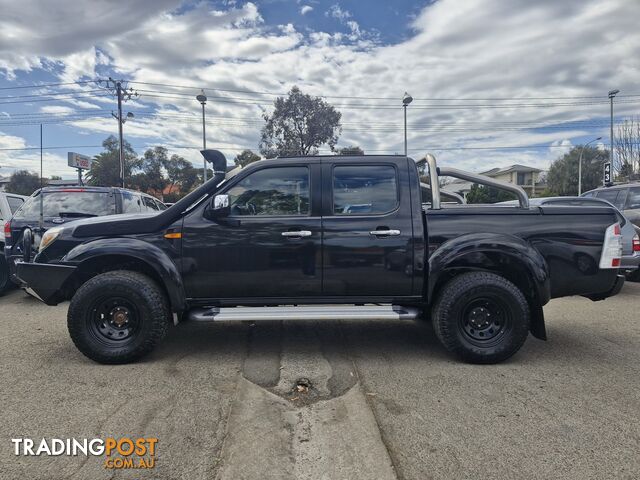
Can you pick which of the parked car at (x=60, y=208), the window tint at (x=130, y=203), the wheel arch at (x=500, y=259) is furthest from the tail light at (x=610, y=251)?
the window tint at (x=130, y=203)

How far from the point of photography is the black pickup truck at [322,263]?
3.96 meters

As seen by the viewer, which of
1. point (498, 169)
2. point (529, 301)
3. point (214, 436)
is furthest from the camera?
point (498, 169)

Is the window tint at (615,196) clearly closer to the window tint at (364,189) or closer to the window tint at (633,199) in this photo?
the window tint at (633,199)

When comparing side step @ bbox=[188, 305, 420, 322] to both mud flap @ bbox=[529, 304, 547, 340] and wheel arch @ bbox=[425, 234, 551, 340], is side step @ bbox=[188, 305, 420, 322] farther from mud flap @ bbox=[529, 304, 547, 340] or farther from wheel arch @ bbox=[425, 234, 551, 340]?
mud flap @ bbox=[529, 304, 547, 340]

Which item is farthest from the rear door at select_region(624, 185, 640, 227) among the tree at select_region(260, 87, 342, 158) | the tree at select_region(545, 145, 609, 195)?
the tree at select_region(545, 145, 609, 195)

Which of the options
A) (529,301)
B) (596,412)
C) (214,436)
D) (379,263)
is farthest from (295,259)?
(596,412)

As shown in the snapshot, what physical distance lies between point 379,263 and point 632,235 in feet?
16.0

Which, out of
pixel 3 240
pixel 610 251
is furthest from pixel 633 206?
pixel 3 240

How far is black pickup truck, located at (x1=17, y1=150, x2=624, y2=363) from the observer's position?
3955 mm

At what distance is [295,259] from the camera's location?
4.05m

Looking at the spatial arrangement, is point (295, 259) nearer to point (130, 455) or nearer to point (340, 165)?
point (340, 165)

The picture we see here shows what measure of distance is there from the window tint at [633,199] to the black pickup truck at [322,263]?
17.9 feet

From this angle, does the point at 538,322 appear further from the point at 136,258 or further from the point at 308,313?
the point at 136,258

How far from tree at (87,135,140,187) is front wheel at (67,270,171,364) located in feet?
137
